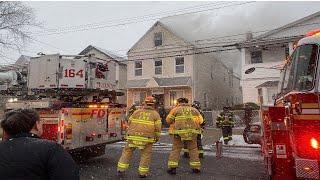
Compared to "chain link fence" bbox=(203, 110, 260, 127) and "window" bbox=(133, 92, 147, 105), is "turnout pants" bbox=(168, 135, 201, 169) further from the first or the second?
"window" bbox=(133, 92, 147, 105)

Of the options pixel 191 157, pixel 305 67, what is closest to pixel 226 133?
pixel 191 157

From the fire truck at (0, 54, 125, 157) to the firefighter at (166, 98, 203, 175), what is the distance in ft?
6.26

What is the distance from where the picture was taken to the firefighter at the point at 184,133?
791 cm

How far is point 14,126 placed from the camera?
2.71 metres

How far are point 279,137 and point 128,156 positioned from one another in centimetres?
328

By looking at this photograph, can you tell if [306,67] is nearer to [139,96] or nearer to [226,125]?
[226,125]

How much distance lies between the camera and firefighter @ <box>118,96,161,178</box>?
7352 millimetres

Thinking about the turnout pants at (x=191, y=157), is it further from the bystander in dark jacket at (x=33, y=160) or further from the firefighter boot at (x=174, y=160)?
the bystander in dark jacket at (x=33, y=160)

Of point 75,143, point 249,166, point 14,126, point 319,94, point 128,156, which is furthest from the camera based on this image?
point 249,166

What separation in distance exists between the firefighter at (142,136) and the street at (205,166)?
0.44 m

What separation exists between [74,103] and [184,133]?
2674 millimetres

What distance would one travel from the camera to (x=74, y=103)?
8.67m

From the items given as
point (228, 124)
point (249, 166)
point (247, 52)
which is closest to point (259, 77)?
point (247, 52)

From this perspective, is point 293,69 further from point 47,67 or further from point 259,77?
point 259,77
